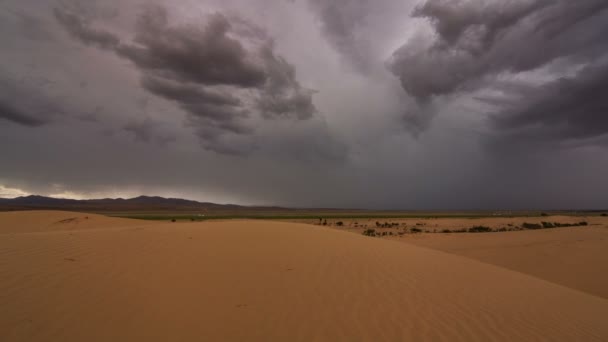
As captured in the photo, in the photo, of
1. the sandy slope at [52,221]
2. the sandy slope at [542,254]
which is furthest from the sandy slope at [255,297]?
the sandy slope at [52,221]

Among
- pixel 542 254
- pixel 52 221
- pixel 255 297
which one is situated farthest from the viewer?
pixel 52 221

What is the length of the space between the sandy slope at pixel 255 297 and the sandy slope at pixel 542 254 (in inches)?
225

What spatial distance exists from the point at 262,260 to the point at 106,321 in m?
4.27

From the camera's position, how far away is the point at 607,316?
700 cm

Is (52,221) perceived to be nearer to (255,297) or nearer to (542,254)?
(255,297)

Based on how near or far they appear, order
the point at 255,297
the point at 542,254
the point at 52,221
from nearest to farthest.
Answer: the point at 255,297 < the point at 542,254 < the point at 52,221

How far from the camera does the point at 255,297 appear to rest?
5891 millimetres

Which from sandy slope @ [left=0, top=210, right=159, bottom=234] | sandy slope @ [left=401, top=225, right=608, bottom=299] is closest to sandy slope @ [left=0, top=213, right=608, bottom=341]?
sandy slope @ [left=401, top=225, right=608, bottom=299]

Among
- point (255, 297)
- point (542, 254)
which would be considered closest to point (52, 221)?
point (255, 297)

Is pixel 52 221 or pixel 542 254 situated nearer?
pixel 542 254

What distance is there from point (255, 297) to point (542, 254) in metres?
18.9

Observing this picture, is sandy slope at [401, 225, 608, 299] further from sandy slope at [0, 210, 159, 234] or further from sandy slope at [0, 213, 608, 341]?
sandy slope at [0, 210, 159, 234]

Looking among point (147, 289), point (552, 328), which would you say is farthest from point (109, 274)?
point (552, 328)

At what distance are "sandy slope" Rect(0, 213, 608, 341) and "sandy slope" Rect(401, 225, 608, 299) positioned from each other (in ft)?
18.7
